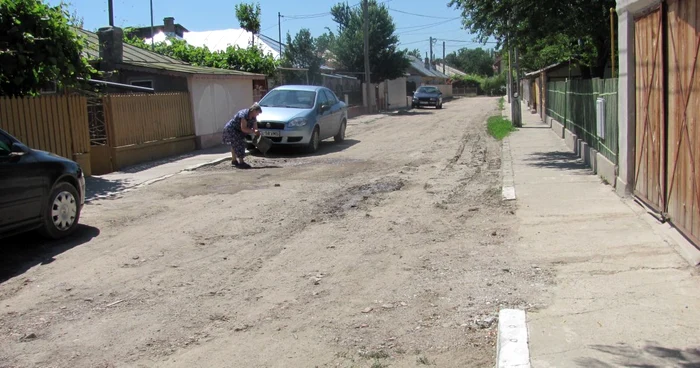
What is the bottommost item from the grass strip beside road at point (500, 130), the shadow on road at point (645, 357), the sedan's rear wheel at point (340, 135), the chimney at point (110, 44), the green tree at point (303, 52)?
the shadow on road at point (645, 357)

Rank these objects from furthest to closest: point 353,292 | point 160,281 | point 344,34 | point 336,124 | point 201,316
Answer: point 344,34, point 336,124, point 160,281, point 353,292, point 201,316

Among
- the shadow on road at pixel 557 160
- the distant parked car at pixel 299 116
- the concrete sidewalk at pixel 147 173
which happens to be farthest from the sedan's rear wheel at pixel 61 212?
the shadow on road at pixel 557 160

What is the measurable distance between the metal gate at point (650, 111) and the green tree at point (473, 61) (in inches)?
4672

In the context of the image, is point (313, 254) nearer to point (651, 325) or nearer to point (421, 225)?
point (421, 225)

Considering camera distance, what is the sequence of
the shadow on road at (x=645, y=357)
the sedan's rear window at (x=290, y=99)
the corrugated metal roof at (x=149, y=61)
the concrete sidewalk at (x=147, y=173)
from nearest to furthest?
the shadow on road at (x=645, y=357) < the concrete sidewalk at (x=147, y=173) < the sedan's rear window at (x=290, y=99) < the corrugated metal roof at (x=149, y=61)

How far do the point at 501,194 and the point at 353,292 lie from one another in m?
5.13

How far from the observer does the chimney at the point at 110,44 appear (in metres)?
17.7

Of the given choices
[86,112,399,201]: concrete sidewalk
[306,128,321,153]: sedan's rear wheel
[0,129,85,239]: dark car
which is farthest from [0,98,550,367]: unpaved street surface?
[306,128,321,153]: sedan's rear wheel

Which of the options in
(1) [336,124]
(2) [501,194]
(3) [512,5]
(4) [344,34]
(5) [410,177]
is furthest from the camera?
(4) [344,34]

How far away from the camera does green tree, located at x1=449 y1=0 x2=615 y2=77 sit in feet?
44.9

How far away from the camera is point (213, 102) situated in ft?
65.7

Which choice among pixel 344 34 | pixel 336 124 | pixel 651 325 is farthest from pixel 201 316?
pixel 344 34

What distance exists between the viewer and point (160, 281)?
6.33 m

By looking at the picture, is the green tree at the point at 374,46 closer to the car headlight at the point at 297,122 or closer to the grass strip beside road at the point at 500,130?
the grass strip beside road at the point at 500,130
